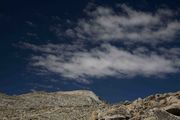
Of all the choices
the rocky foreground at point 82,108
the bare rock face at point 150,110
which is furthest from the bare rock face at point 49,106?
the bare rock face at point 150,110

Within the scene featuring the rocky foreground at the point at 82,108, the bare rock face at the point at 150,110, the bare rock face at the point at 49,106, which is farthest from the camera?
the bare rock face at the point at 49,106

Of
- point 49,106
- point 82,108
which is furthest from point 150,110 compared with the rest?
point 49,106

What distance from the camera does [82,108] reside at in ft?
175

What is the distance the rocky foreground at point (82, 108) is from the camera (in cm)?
3281

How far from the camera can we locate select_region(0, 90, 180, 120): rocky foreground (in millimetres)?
32812

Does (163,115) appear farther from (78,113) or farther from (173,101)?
(78,113)

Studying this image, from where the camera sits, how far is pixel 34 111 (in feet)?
175

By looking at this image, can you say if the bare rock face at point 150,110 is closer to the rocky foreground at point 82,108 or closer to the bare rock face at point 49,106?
the rocky foreground at point 82,108

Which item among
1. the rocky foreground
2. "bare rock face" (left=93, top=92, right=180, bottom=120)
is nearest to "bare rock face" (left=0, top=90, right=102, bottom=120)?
the rocky foreground

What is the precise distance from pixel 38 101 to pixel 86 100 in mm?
8524

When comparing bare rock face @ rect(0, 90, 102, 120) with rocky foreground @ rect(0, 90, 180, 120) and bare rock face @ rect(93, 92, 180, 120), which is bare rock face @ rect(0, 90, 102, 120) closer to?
rocky foreground @ rect(0, 90, 180, 120)

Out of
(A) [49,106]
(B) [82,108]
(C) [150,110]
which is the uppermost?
(A) [49,106]

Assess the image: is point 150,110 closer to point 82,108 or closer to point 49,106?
point 82,108

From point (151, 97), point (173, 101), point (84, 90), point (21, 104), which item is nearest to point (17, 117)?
point (21, 104)
